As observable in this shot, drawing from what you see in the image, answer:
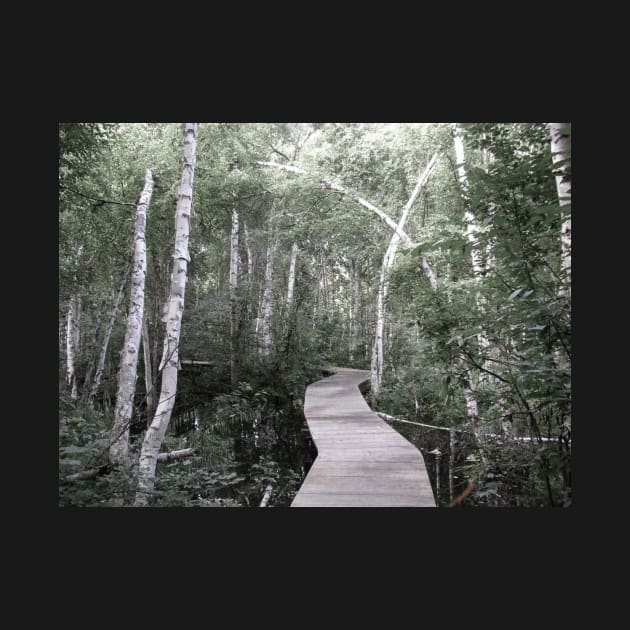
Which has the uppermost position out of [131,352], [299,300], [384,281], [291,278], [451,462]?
[291,278]

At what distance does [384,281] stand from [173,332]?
235cm

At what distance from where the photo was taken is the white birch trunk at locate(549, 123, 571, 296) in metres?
2.70

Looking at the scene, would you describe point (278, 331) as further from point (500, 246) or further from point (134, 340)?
point (500, 246)

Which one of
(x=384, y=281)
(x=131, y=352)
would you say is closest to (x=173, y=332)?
(x=131, y=352)

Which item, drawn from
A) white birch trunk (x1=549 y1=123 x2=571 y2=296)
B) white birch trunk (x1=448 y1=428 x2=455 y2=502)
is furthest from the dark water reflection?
white birch trunk (x1=549 y1=123 x2=571 y2=296)

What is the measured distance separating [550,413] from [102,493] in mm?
3039

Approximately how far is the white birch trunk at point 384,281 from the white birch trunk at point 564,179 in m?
2.03

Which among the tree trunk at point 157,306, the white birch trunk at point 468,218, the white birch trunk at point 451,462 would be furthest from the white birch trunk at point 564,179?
the tree trunk at point 157,306

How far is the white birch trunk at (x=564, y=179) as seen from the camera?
2703 mm

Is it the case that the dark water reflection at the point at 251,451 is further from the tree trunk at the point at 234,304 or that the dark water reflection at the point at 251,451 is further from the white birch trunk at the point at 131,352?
the white birch trunk at the point at 131,352

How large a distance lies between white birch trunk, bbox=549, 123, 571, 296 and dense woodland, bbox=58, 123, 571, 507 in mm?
13

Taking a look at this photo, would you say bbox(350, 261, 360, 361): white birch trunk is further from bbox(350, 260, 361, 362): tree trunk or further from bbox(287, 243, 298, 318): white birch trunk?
bbox(287, 243, 298, 318): white birch trunk

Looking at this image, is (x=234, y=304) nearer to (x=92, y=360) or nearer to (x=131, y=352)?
(x=131, y=352)

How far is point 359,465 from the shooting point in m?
3.24
